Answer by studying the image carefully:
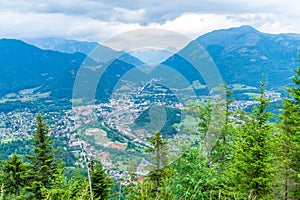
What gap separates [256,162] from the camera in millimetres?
8070

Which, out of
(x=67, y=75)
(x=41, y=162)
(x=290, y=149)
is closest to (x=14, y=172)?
(x=41, y=162)

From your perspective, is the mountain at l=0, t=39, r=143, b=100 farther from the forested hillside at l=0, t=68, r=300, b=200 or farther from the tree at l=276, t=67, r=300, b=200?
the tree at l=276, t=67, r=300, b=200

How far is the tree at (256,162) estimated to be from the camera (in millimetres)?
8062

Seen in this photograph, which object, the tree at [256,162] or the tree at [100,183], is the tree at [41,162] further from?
the tree at [256,162]

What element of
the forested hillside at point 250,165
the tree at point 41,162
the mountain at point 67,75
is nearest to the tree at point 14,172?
the tree at point 41,162

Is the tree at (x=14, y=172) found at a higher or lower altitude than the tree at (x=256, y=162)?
lower

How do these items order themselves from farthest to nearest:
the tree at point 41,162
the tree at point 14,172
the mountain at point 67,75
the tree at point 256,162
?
the tree at point 14,172 → the tree at point 41,162 → the tree at point 256,162 → the mountain at point 67,75

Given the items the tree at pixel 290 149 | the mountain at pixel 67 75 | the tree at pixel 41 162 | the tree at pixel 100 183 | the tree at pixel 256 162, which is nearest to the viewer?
the mountain at pixel 67 75

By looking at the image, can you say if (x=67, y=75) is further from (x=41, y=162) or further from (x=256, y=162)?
(x=256, y=162)

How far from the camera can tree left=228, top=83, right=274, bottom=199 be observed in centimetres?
806

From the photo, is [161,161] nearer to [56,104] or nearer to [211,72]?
[211,72]

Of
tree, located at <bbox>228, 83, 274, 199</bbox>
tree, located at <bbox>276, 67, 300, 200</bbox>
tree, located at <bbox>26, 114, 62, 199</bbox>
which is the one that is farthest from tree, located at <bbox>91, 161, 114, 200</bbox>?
tree, located at <bbox>276, 67, 300, 200</bbox>

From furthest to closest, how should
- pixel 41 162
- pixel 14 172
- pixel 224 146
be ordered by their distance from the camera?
pixel 14 172 < pixel 41 162 < pixel 224 146

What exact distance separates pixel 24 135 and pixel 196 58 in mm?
80844
